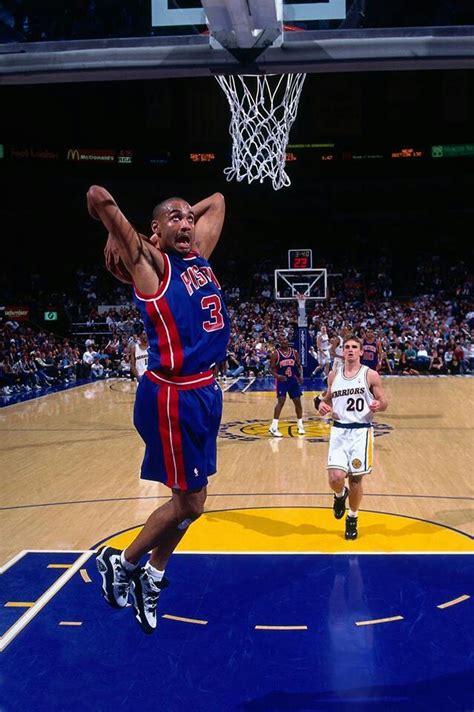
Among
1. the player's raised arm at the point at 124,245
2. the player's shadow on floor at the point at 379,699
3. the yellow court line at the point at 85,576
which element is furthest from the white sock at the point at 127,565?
the yellow court line at the point at 85,576

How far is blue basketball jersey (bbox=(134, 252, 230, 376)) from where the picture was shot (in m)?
3.06

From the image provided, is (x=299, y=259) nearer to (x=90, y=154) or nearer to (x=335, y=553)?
(x=90, y=154)

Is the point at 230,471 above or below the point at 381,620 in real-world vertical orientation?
below

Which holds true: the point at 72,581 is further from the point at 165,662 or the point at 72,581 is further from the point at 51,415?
the point at 51,415

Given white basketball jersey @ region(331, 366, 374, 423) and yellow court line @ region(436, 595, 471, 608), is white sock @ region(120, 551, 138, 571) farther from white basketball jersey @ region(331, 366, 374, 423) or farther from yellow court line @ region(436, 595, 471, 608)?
white basketball jersey @ region(331, 366, 374, 423)

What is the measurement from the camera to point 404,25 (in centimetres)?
416

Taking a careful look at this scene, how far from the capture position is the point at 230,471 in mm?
8352

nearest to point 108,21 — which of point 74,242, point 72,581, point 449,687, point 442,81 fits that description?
point 72,581

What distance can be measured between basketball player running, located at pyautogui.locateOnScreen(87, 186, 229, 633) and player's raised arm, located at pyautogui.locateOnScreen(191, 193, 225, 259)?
29cm

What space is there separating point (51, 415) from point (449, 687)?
11.5 m

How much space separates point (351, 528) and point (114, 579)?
293 centimetres

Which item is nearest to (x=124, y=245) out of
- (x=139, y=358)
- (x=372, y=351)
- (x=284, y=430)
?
(x=372, y=351)

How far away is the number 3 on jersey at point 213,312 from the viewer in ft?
10.4

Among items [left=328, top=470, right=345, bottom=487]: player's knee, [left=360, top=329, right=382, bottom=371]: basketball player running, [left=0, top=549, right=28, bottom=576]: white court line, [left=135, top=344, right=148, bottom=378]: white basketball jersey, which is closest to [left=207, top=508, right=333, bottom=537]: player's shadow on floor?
[left=328, top=470, right=345, bottom=487]: player's knee
